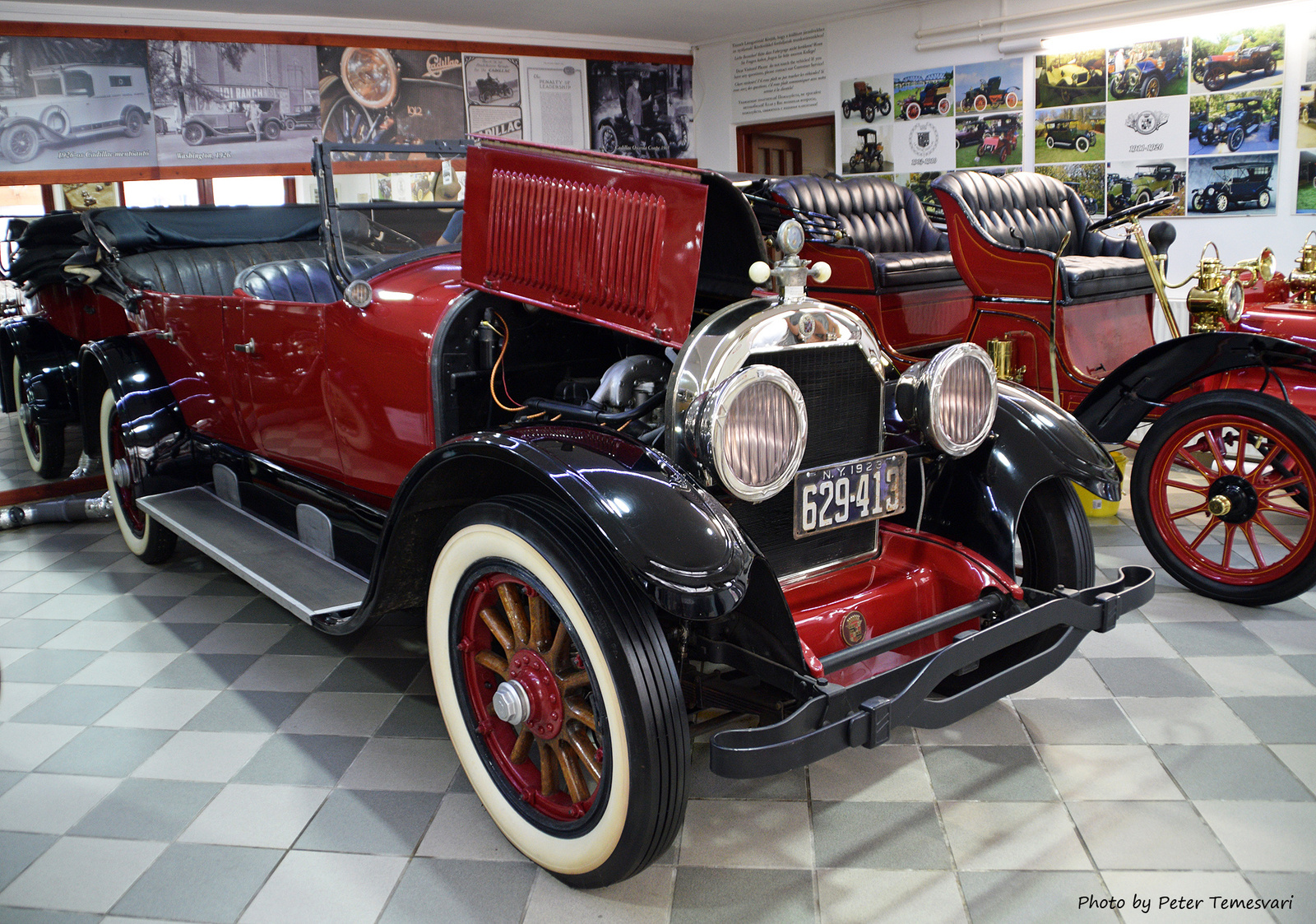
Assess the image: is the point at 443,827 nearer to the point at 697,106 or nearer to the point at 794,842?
the point at 794,842

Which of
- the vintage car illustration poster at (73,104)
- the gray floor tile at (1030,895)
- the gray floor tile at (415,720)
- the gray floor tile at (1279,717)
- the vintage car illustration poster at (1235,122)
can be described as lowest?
the gray floor tile at (1279,717)

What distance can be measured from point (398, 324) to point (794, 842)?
1.57m

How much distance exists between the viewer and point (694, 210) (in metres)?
1.98

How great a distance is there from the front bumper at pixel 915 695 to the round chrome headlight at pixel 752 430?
1.37ft

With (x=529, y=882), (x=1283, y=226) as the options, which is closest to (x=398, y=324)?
(x=529, y=882)

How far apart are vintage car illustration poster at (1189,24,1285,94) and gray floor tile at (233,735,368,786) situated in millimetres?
6119

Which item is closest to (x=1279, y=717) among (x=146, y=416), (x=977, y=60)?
(x=146, y=416)

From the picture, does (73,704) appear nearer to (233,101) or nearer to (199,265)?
(199,265)

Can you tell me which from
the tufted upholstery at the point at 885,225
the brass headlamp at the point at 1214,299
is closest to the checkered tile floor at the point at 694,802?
the brass headlamp at the point at 1214,299

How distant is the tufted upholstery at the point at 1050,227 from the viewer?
422cm

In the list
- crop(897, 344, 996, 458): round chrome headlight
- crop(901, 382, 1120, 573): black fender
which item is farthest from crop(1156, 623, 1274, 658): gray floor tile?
crop(897, 344, 996, 458): round chrome headlight

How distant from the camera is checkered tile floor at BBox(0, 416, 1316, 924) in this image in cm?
180

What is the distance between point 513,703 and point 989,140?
6.24 meters

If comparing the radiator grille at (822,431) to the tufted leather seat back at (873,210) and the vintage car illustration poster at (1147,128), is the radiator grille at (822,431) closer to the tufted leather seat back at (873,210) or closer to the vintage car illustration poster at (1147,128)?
the tufted leather seat back at (873,210)
